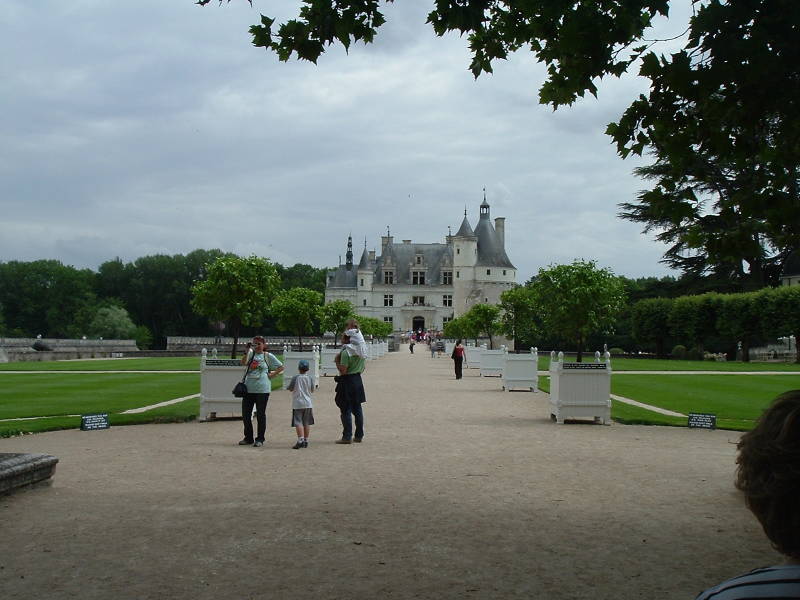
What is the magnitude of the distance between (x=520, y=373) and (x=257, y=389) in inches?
504

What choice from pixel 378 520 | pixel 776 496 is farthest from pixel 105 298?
pixel 776 496

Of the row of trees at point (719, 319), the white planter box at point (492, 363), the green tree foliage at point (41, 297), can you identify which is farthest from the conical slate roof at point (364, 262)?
the white planter box at point (492, 363)

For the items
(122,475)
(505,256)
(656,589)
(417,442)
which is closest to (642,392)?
(417,442)

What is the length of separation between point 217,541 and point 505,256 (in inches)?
4474

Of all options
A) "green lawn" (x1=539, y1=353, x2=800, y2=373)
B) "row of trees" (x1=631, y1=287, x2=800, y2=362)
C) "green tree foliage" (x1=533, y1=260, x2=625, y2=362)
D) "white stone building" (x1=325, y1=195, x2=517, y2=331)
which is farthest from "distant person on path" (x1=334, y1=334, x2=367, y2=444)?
"white stone building" (x1=325, y1=195, x2=517, y2=331)

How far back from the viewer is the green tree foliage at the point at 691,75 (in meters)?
5.31

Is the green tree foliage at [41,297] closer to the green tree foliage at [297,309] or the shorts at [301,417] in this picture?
the green tree foliage at [297,309]

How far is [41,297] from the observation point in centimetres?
9531

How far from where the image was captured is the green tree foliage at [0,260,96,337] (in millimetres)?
94188

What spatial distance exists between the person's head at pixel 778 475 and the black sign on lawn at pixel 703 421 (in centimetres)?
1295

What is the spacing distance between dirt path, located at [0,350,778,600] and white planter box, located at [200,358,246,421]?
2.73m

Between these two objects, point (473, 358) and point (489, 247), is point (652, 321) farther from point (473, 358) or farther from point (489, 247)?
point (489, 247)

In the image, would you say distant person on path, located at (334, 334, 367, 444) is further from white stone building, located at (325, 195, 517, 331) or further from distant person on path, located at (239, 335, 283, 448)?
white stone building, located at (325, 195, 517, 331)

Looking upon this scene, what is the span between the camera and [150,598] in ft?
15.5
